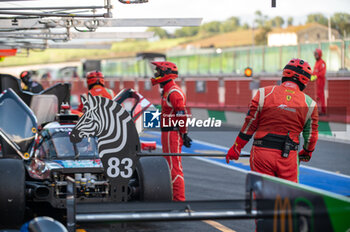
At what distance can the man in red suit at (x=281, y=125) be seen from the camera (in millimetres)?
7504

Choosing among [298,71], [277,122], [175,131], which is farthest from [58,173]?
[298,71]

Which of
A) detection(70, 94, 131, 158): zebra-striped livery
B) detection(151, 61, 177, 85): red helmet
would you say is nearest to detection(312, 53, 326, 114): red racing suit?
detection(151, 61, 177, 85): red helmet

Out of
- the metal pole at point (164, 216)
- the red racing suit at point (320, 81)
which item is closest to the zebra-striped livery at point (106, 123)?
the metal pole at point (164, 216)

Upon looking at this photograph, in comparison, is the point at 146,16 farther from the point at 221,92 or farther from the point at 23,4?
the point at 221,92

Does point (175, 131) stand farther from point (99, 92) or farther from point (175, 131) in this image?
point (99, 92)

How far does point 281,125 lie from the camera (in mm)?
7566

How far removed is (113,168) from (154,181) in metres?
1.07

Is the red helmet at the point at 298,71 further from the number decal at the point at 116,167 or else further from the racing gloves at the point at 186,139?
the racing gloves at the point at 186,139

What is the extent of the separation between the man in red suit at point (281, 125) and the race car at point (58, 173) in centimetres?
136

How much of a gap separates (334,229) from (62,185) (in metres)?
5.29

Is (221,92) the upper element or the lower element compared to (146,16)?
lower

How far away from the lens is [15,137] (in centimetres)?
1022

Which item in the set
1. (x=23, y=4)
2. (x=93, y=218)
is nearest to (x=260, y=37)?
(x=23, y=4)

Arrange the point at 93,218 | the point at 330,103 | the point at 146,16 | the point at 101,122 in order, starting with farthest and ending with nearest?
the point at 330,103 → the point at 146,16 → the point at 101,122 → the point at 93,218
